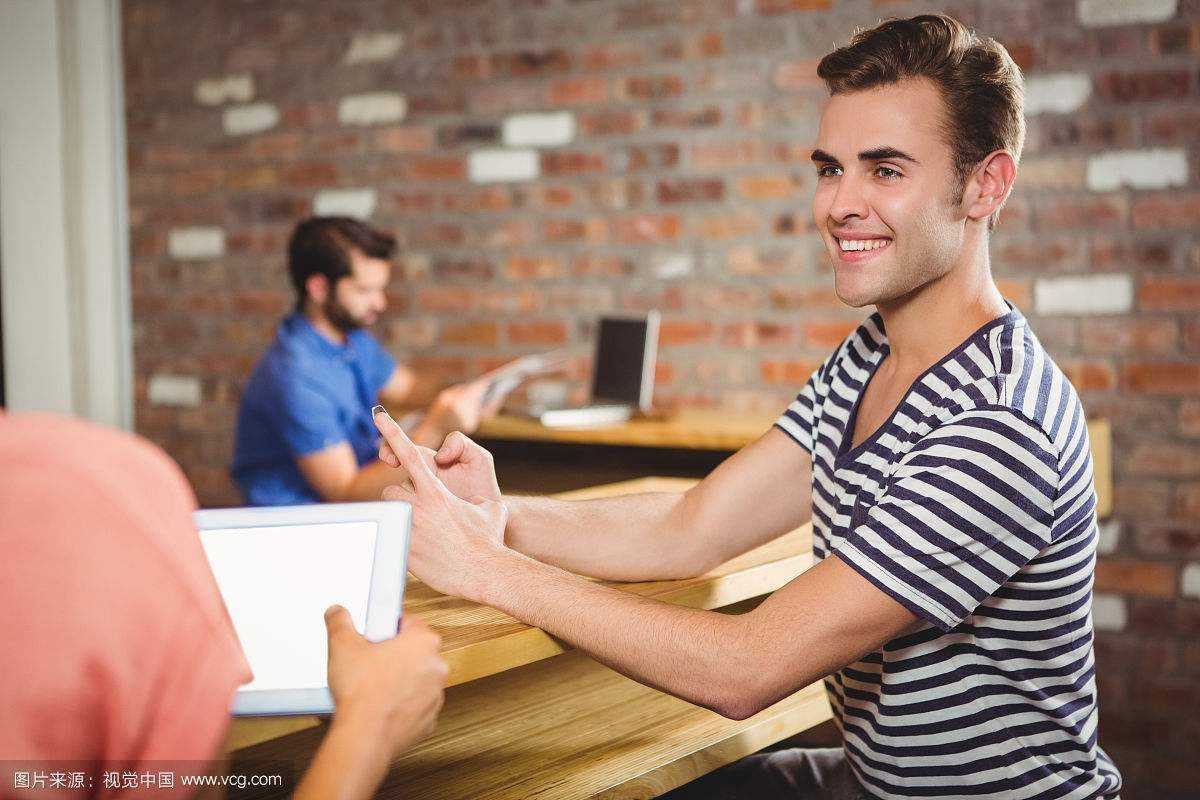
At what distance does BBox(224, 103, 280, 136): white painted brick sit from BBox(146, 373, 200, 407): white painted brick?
79cm

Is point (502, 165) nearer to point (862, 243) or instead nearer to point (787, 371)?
point (787, 371)

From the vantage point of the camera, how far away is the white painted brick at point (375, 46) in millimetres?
3365

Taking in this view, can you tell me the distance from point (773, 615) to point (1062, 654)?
12.8 inches

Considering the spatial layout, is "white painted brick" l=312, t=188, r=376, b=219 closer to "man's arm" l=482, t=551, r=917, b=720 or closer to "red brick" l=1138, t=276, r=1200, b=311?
"red brick" l=1138, t=276, r=1200, b=311

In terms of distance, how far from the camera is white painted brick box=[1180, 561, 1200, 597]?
2.62 m

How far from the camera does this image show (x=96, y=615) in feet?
1.65

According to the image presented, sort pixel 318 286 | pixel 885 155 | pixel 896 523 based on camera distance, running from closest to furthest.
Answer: pixel 896 523 < pixel 885 155 < pixel 318 286

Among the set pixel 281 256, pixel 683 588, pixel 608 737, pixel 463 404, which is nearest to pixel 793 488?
pixel 683 588

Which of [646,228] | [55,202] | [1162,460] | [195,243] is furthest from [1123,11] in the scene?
[195,243]

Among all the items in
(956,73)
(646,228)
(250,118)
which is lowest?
(646,228)

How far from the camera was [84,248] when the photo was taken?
214cm

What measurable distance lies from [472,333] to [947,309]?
2174 mm

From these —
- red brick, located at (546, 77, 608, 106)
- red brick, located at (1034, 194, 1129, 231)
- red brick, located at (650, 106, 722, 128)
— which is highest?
red brick, located at (546, 77, 608, 106)

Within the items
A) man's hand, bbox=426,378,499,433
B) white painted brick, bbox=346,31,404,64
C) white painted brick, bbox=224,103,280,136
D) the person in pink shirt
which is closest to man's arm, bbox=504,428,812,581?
the person in pink shirt
